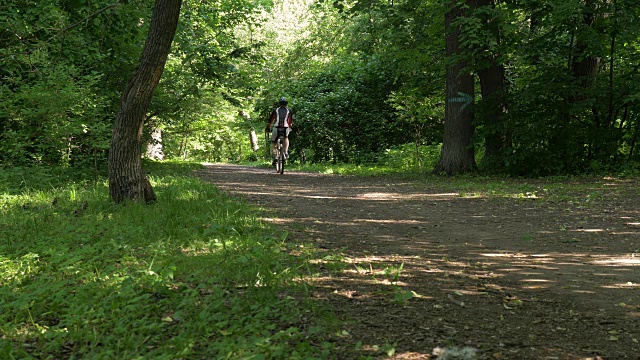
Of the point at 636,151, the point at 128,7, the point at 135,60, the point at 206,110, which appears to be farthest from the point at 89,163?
the point at 636,151

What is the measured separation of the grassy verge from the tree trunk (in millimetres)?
8331

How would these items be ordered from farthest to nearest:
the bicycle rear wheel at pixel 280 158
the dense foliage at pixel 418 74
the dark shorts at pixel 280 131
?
the bicycle rear wheel at pixel 280 158 < the dark shorts at pixel 280 131 < the dense foliage at pixel 418 74

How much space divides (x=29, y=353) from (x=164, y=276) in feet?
3.99

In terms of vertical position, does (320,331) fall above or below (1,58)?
below

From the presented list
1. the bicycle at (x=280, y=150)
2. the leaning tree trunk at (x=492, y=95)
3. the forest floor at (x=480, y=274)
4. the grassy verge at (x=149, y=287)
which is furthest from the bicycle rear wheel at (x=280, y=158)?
the grassy verge at (x=149, y=287)

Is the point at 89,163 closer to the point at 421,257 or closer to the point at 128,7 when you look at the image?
the point at 128,7

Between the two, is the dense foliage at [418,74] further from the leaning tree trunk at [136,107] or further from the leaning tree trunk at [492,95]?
the leaning tree trunk at [136,107]

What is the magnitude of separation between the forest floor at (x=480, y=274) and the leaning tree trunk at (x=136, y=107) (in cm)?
203

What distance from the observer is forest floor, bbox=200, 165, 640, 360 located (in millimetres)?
3217

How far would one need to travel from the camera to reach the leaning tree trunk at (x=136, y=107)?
7812 mm

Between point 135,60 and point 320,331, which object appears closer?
point 320,331

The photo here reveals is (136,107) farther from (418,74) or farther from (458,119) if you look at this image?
(418,74)

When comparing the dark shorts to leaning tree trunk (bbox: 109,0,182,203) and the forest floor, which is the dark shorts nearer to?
the forest floor

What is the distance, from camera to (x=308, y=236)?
622 cm
